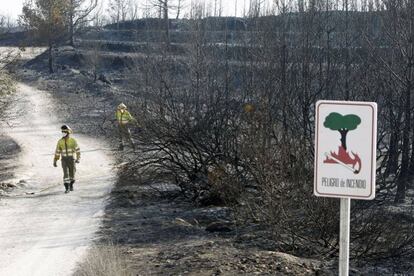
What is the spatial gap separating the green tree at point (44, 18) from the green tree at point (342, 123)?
45390mm

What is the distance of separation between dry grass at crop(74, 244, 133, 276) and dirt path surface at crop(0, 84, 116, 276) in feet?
0.64

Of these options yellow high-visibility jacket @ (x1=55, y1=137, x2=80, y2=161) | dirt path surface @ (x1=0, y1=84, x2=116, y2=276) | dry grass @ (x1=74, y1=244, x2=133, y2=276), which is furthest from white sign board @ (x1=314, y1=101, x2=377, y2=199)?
yellow high-visibility jacket @ (x1=55, y1=137, x2=80, y2=161)

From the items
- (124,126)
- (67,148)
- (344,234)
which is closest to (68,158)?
(67,148)

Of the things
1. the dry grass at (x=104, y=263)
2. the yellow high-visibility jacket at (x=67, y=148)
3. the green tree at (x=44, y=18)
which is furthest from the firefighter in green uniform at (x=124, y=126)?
the green tree at (x=44, y=18)

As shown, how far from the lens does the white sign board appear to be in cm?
449

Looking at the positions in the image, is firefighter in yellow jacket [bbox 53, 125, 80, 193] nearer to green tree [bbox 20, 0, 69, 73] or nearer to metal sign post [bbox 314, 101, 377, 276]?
metal sign post [bbox 314, 101, 377, 276]

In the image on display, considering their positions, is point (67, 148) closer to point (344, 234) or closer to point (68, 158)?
point (68, 158)

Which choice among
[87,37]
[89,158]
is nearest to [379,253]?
[89,158]

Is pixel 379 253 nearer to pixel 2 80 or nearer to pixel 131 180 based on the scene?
pixel 131 180

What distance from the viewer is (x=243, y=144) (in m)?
12.0

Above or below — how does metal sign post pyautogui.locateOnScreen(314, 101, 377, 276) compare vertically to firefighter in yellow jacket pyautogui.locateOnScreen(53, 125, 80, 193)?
above

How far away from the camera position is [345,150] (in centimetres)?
454

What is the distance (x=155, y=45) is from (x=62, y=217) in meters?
17.8

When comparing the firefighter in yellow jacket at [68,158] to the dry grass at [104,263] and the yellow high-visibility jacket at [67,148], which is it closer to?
the yellow high-visibility jacket at [67,148]
